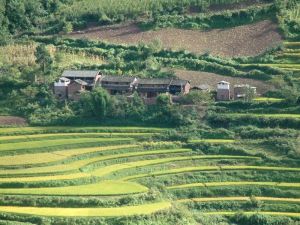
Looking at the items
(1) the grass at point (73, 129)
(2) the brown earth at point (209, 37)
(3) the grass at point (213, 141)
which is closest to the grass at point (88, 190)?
(3) the grass at point (213, 141)

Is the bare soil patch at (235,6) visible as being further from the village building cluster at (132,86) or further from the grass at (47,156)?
the grass at (47,156)

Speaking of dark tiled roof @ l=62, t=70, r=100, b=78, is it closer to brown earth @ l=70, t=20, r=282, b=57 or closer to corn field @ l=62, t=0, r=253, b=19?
brown earth @ l=70, t=20, r=282, b=57

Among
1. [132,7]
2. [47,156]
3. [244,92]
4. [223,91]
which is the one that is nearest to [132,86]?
[223,91]

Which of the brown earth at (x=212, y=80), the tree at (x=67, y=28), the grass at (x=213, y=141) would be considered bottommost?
the grass at (x=213, y=141)

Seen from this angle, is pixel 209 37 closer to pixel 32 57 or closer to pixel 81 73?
pixel 81 73

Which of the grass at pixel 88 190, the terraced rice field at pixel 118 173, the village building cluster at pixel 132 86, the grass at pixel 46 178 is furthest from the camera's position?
the village building cluster at pixel 132 86

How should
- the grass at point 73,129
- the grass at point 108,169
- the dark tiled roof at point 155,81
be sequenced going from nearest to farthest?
the grass at point 108,169 < the grass at point 73,129 < the dark tiled roof at point 155,81
